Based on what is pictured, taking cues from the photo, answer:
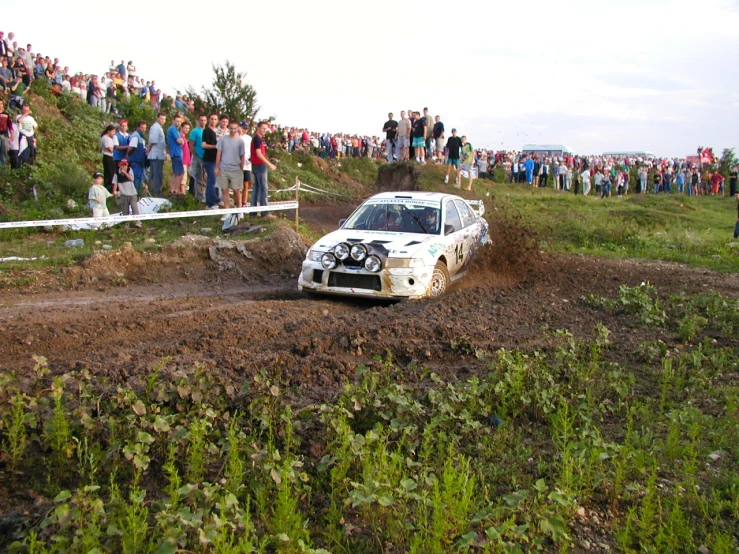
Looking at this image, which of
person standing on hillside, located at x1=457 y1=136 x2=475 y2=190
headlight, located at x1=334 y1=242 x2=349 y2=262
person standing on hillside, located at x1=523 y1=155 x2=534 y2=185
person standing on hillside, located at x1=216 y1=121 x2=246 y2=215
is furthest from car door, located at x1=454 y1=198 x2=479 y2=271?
person standing on hillside, located at x1=523 y1=155 x2=534 y2=185

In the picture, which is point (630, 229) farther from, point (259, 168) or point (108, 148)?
point (108, 148)

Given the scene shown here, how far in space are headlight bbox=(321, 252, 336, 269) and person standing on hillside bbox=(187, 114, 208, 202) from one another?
Result: 289 inches

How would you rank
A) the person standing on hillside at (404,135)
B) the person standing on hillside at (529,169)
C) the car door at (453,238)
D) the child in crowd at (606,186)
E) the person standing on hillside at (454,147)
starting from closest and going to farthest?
the car door at (453,238), the person standing on hillside at (454,147), the person standing on hillside at (404,135), the person standing on hillside at (529,169), the child in crowd at (606,186)

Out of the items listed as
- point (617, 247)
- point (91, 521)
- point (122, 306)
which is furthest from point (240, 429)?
point (617, 247)

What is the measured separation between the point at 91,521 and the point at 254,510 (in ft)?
3.11

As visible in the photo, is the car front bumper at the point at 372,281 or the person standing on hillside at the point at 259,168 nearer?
the car front bumper at the point at 372,281

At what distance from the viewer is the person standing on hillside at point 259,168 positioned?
1469cm

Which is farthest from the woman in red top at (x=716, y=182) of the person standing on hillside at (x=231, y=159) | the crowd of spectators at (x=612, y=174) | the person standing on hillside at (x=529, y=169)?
the person standing on hillside at (x=231, y=159)

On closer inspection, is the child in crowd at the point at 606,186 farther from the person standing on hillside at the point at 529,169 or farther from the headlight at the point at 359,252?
the headlight at the point at 359,252

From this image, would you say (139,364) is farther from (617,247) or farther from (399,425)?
(617,247)

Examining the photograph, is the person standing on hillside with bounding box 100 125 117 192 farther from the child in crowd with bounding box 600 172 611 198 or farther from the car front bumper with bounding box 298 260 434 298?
the child in crowd with bounding box 600 172 611 198

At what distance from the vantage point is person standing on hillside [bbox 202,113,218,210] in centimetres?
1497

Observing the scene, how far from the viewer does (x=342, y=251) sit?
30.2 ft

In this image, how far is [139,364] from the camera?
239 inches
